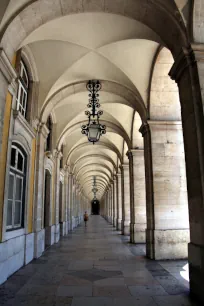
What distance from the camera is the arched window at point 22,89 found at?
22.6 feet

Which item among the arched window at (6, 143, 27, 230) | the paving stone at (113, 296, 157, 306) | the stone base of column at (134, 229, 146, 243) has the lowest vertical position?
the stone base of column at (134, 229, 146, 243)

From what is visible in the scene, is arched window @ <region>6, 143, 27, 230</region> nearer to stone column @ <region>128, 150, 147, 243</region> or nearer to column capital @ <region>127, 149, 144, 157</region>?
stone column @ <region>128, 150, 147, 243</region>

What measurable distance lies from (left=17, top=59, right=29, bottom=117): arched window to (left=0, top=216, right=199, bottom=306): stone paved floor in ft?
14.0

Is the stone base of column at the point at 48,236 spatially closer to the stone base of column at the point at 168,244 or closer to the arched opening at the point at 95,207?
the stone base of column at the point at 168,244

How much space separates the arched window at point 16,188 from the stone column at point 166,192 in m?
3.74

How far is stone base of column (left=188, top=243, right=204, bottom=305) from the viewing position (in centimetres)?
371

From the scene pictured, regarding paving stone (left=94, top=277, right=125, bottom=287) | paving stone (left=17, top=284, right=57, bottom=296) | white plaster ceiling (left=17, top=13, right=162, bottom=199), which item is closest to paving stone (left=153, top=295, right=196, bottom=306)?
paving stone (left=94, top=277, right=125, bottom=287)

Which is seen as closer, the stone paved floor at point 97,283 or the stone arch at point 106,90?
the stone paved floor at point 97,283

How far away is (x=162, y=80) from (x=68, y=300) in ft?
21.7

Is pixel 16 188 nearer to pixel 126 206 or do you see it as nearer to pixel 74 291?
pixel 74 291

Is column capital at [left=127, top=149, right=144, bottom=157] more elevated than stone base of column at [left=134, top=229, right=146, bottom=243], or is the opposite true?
column capital at [left=127, top=149, right=144, bottom=157]

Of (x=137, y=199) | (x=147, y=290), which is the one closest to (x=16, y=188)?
(x=147, y=290)

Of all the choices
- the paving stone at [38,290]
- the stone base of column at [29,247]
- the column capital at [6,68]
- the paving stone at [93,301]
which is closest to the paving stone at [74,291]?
the paving stone at [38,290]

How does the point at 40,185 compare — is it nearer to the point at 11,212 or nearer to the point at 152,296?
the point at 11,212
